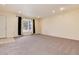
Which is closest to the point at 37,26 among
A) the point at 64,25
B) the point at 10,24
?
the point at 10,24

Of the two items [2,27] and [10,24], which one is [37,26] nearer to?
[10,24]

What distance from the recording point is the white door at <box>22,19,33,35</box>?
A: 13204mm

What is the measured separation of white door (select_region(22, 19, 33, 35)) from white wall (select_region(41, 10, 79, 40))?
2.64 metres

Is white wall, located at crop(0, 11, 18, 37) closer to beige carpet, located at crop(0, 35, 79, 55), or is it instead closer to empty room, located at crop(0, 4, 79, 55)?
empty room, located at crop(0, 4, 79, 55)

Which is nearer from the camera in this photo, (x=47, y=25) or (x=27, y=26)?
(x=47, y=25)

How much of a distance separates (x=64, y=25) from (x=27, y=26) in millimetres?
5827

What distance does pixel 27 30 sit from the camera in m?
13.6

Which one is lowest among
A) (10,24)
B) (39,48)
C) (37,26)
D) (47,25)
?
(39,48)

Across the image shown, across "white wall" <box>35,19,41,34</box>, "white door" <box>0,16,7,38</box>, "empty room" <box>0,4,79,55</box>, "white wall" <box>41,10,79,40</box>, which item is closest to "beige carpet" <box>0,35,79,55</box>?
"empty room" <box>0,4,79,55</box>

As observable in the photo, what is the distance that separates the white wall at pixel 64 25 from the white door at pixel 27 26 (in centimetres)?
264

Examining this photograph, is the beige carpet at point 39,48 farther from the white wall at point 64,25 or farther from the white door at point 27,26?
the white door at point 27,26

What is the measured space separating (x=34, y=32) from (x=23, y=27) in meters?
1.96

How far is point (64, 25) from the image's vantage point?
9.05 metres
